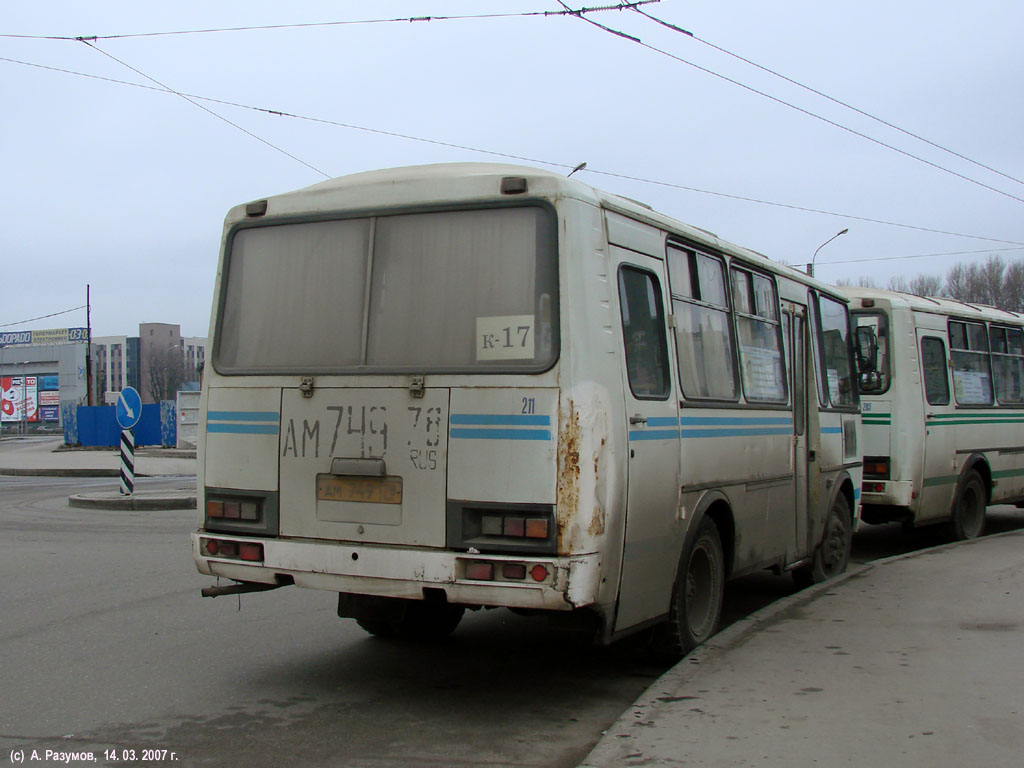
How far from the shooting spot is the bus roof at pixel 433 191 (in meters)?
5.66

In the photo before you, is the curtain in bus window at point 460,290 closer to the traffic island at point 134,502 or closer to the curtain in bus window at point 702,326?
the curtain in bus window at point 702,326

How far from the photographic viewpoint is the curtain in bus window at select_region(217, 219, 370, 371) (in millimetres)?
6000

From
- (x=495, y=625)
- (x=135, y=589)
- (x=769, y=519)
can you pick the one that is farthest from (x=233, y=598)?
(x=769, y=519)

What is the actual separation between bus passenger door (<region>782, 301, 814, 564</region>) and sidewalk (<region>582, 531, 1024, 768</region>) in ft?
1.80

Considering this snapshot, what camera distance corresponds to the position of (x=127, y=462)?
17.5 meters

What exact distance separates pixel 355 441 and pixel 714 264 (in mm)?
2977

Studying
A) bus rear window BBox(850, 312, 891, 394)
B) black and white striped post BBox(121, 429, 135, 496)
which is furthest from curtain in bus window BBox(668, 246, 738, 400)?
black and white striped post BBox(121, 429, 135, 496)

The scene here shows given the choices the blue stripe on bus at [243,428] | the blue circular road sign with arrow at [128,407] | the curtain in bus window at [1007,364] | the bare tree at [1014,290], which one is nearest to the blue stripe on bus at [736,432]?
the blue stripe on bus at [243,428]

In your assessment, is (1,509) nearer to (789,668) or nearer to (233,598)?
(233,598)

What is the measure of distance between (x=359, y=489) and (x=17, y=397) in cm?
8125

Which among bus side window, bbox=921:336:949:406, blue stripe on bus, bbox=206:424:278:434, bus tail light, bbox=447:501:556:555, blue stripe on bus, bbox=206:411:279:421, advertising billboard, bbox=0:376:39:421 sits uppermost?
advertising billboard, bbox=0:376:39:421

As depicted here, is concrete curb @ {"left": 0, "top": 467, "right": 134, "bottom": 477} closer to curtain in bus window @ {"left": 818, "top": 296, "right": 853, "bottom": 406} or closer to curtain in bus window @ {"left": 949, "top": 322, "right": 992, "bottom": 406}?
curtain in bus window @ {"left": 949, "top": 322, "right": 992, "bottom": 406}

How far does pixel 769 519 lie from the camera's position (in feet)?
26.3

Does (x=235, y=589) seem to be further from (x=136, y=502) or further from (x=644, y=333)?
(x=136, y=502)
